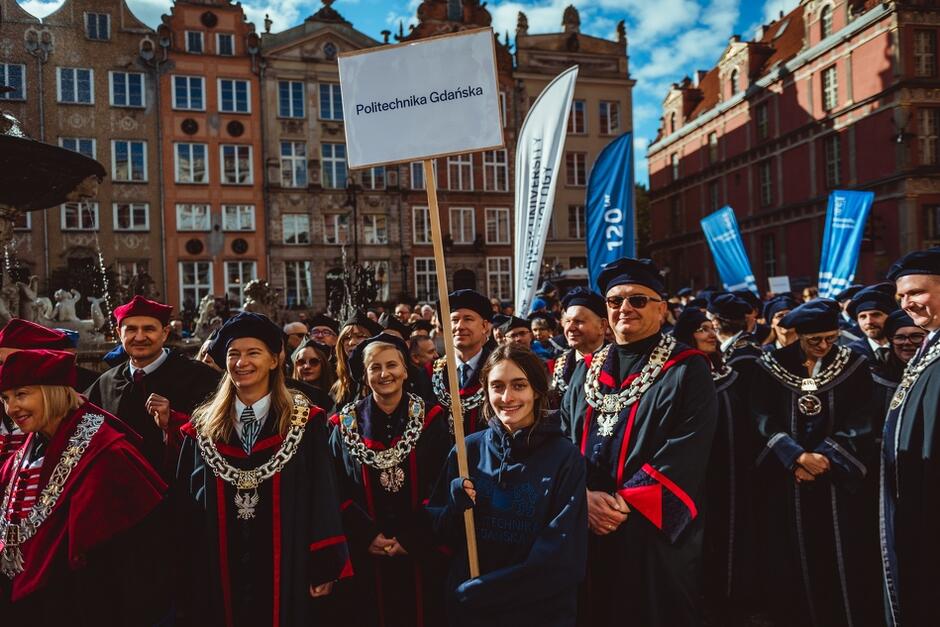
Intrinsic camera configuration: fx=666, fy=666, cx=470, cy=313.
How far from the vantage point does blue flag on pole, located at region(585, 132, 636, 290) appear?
751 centimetres

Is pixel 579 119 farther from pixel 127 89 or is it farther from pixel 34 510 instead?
pixel 34 510

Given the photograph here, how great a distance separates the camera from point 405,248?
3725 cm

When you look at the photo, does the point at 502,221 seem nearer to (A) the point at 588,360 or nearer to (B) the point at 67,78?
(B) the point at 67,78

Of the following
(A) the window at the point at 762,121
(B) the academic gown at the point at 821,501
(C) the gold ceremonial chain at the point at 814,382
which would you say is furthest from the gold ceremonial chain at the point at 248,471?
(A) the window at the point at 762,121

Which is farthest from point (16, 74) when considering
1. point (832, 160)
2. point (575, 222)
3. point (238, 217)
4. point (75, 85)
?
point (832, 160)

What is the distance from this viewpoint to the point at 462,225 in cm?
3872

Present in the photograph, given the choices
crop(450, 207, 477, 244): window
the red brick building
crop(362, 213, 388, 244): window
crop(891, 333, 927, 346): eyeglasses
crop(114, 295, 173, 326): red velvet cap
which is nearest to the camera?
crop(114, 295, 173, 326): red velvet cap

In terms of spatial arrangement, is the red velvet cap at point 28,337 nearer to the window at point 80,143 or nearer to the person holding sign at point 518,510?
the person holding sign at point 518,510

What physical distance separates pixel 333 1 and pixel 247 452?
1519 inches

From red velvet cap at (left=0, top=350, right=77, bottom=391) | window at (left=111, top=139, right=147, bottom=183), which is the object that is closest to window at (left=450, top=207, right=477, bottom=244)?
window at (left=111, top=139, right=147, bottom=183)

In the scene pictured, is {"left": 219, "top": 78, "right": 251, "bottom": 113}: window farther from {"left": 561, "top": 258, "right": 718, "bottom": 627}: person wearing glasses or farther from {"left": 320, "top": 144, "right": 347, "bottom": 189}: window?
{"left": 561, "top": 258, "right": 718, "bottom": 627}: person wearing glasses

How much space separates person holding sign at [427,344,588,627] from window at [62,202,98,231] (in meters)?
34.7

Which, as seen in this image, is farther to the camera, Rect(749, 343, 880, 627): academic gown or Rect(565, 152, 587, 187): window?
Rect(565, 152, 587, 187): window

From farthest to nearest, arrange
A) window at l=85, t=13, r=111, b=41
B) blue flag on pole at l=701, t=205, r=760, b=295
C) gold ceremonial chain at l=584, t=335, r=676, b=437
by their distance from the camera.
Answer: window at l=85, t=13, r=111, b=41, blue flag on pole at l=701, t=205, r=760, b=295, gold ceremonial chain at l=584, t=335, r=676, b=437
